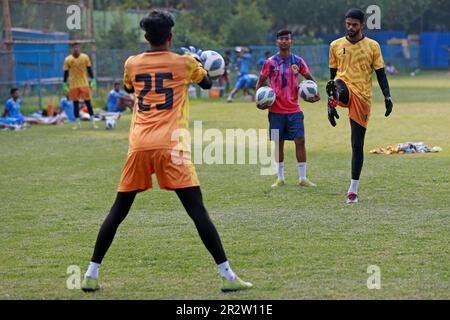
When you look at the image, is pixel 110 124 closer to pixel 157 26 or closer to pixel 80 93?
pixel 80 93

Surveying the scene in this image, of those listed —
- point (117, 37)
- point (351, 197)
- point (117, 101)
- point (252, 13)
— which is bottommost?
point (117, 101)

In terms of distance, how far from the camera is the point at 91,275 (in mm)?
7320

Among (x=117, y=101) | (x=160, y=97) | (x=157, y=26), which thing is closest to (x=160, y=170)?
(x=160, y=97)

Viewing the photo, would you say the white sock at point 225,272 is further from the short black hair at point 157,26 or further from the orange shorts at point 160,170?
the short black hair at point 157,26

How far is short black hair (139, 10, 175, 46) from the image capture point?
715cm

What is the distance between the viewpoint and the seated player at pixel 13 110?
25438 millimetres

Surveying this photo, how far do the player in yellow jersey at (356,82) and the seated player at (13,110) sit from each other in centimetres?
1556

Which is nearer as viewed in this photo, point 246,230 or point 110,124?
point 246,230

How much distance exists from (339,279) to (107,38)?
3909 cm

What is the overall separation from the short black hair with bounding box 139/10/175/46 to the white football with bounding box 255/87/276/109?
5526 mm

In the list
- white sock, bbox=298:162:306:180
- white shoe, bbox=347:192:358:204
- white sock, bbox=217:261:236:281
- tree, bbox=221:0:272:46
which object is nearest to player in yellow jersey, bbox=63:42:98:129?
white sock, bbox=298:162:306:180

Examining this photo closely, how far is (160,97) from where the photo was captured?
23.7 feet

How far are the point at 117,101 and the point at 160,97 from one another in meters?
22.8
